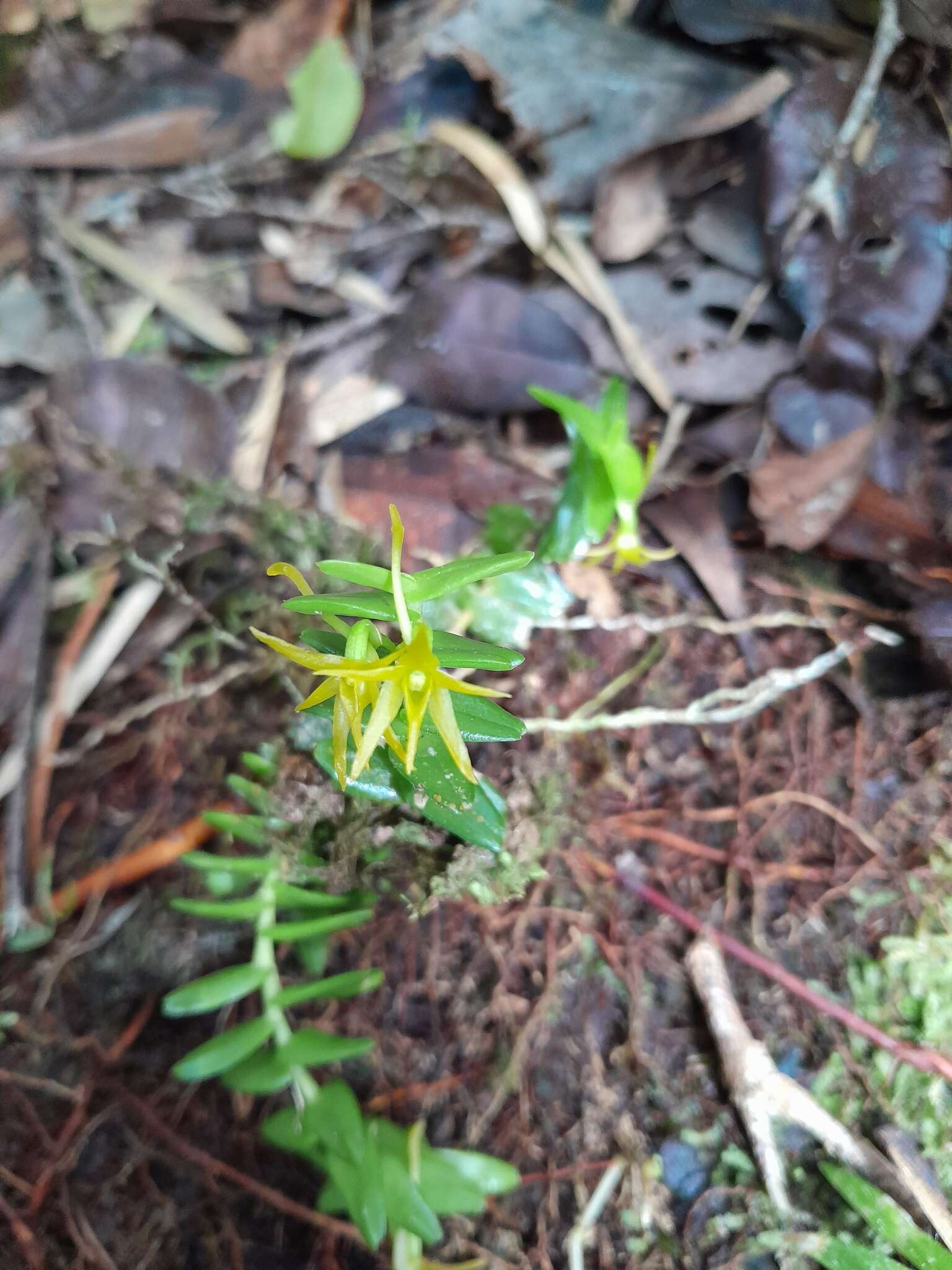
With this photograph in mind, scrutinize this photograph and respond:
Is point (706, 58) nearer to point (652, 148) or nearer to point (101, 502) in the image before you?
point (652, 148)

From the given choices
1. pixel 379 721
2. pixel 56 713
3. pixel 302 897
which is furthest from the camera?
pixel 56 713

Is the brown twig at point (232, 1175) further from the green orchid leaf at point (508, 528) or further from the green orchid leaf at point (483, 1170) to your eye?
the green orchid leaf at point (508, 528)

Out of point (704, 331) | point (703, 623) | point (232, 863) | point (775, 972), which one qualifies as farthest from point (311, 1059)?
point (704, 331)

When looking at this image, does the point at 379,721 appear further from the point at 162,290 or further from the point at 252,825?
the point at 162,290

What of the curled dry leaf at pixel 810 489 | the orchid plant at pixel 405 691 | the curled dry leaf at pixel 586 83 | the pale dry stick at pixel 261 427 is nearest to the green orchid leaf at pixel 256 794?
the orchid plant at pixel 405 691

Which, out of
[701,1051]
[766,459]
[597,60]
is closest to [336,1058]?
[701,1051]
